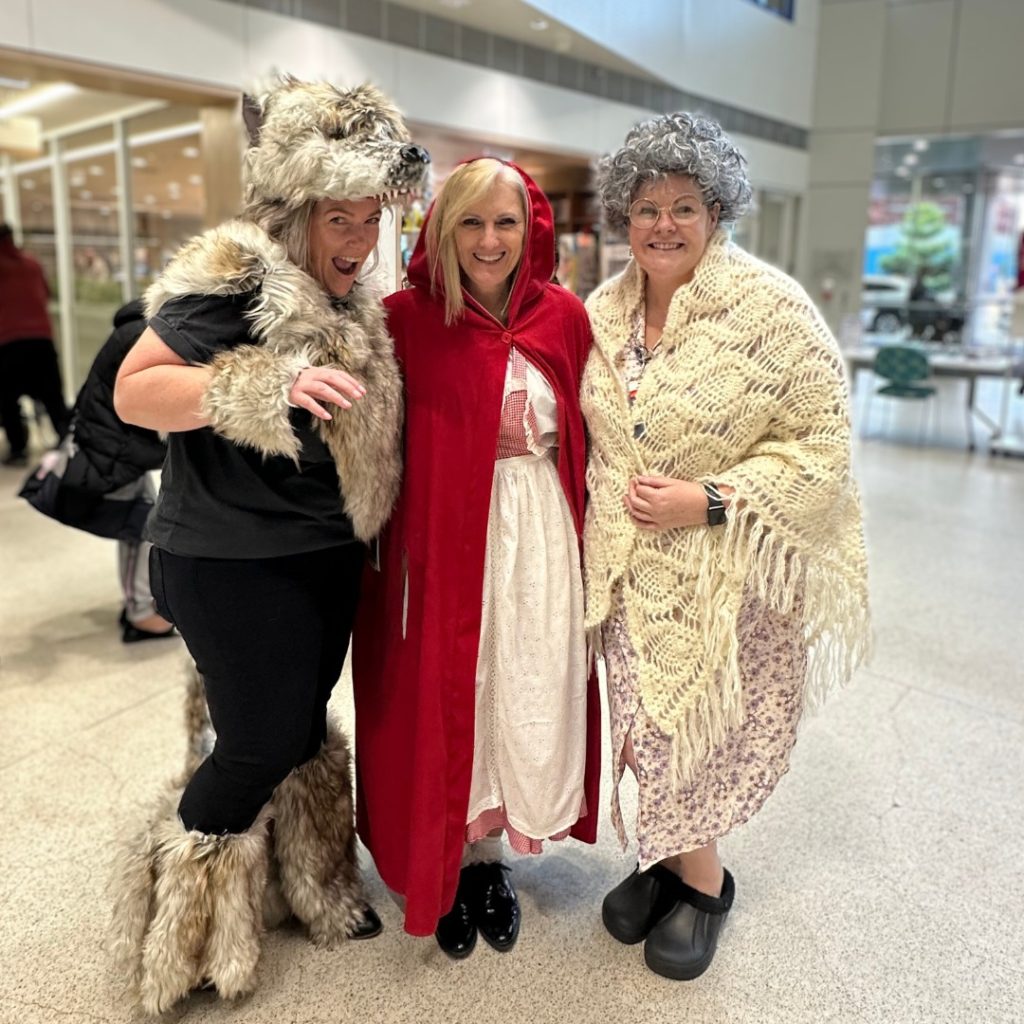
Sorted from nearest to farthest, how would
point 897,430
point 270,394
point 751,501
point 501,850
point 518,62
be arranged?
point 270,394 → point 751,501 → point 501,850 → point 518,62 → point 897,430

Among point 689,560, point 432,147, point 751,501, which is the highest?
point 432,147

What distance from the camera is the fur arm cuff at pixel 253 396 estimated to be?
1.27 meters

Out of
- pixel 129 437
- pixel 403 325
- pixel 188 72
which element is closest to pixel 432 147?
pixel 188 72

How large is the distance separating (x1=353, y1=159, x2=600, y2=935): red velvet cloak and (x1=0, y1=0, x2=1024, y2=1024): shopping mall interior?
13.0 inches

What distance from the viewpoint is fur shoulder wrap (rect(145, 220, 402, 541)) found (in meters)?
1.28

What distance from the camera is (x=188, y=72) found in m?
4.61

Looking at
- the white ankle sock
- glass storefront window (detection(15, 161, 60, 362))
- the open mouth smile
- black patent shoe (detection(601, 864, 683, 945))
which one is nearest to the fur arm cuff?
the open mouth smile

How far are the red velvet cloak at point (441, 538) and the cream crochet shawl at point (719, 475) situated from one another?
4.2 inches

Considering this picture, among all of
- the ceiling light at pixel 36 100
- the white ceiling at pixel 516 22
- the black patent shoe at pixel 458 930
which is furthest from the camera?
the ceiling light at pixel 36 100

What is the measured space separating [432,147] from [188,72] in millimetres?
1953

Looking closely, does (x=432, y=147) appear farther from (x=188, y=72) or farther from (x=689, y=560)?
(x=689, y=560)

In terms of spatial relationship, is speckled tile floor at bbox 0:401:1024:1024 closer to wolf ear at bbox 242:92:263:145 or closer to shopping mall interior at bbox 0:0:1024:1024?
shopping mall interior at bbox 0:0:1024:1024

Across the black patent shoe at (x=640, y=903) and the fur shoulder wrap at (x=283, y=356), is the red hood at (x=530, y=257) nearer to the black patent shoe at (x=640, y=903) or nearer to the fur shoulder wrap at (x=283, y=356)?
the fur shoulder wrap at (x=283, y=356)

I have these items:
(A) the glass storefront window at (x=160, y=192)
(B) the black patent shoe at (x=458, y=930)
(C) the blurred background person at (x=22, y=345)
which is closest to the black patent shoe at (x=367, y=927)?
(B) the black patent shoe at (x=458, y=930)
